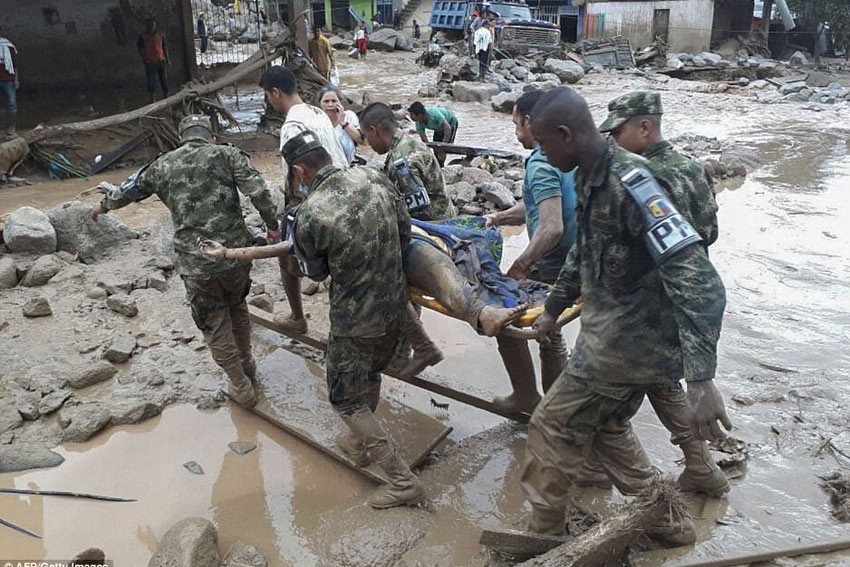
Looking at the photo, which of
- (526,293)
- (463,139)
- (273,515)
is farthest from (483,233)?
(463,139)

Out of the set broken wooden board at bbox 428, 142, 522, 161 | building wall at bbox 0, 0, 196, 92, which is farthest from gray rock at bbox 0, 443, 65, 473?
building wall at bbox 0, 0, 196, 92

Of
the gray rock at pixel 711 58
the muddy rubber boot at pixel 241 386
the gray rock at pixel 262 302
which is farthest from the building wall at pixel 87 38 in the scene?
the gray rock at pixel 711 58

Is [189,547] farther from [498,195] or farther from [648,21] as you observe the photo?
[648,21]

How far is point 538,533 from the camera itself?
2.97 metres

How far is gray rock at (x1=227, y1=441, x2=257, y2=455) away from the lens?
158 inches

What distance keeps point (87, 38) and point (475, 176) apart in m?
9.30

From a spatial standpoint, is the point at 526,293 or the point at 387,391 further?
the point at 387,391

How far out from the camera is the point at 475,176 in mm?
9094

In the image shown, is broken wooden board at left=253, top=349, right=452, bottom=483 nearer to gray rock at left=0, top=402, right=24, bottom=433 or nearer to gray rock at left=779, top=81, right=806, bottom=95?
gray rock at left=0, top=402, right=24, bottom=433

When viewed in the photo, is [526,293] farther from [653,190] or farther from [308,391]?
[308,391]

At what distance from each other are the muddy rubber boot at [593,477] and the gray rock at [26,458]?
2.88 meters

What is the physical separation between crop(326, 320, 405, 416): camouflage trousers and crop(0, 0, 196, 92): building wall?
11475mm

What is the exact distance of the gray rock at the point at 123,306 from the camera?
210 inches

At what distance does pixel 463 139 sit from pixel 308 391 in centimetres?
943
